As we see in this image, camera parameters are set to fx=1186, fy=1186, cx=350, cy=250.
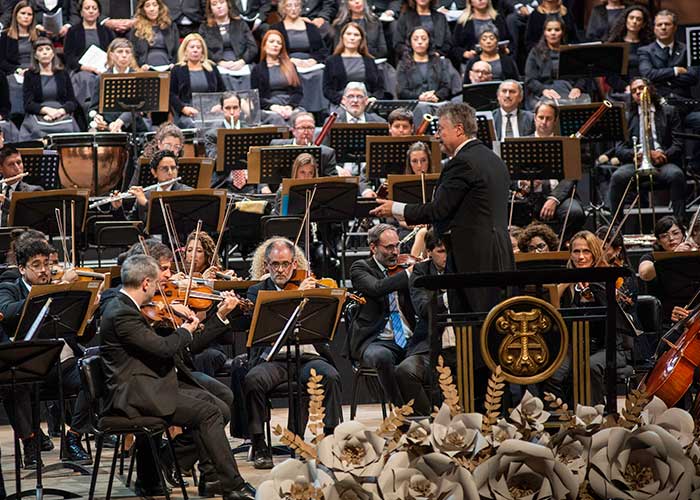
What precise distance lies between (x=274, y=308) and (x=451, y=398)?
13.8ft

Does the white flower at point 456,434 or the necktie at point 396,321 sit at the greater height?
the white flower at point 456,434

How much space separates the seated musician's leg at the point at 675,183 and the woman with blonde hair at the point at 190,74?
383cm

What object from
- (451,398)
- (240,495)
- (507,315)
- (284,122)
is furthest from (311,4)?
(451,398)

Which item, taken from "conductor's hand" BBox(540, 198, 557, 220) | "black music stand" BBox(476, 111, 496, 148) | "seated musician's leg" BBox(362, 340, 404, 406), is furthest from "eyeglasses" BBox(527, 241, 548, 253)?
A: "black music stand" BBox(476, 111, 496, 148)

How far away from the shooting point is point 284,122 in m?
→ 9.98

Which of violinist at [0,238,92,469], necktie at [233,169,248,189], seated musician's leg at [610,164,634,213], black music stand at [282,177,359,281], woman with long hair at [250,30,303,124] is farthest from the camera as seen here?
woman with long hair at [250,30,303,124]

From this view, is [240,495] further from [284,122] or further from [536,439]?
[284,122]

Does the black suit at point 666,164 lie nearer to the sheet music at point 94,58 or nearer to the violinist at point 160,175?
the violinist at point 160,175

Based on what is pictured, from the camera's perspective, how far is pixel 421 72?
34.7ft

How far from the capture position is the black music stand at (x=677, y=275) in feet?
20.9

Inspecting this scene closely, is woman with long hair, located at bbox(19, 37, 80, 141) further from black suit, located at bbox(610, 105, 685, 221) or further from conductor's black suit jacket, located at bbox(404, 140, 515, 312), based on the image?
conductor's black suit jacket, located at bbox(404, 140, 515, 312)

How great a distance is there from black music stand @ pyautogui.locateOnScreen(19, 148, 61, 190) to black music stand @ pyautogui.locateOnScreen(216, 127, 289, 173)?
1136mm

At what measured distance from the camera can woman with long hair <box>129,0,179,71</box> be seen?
34.6 ft

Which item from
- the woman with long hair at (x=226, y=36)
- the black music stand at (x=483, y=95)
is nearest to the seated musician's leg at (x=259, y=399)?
the black music stand at (x=483, y=95)
